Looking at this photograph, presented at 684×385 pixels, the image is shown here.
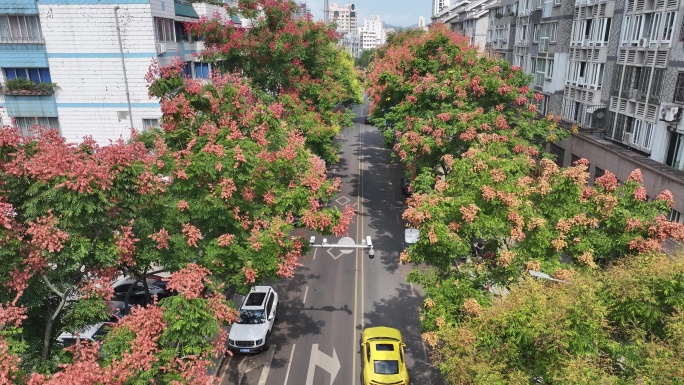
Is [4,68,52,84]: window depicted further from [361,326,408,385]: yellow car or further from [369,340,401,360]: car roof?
[369,340,401,360]: car roof

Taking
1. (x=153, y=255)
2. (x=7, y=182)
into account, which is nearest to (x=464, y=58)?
(x=153, y=255)

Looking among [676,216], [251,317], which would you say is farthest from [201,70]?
[676,216]

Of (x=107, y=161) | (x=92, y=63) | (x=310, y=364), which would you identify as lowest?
(x=310, y=364)

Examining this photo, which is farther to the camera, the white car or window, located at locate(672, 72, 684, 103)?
window, located at locate(672, 72, 684, 103)

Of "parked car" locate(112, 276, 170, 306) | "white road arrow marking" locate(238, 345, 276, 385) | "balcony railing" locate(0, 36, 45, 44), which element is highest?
"balcony railing" locate(0, 36, 45, 44)

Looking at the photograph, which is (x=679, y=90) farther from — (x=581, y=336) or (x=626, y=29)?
(x=581, y=336)

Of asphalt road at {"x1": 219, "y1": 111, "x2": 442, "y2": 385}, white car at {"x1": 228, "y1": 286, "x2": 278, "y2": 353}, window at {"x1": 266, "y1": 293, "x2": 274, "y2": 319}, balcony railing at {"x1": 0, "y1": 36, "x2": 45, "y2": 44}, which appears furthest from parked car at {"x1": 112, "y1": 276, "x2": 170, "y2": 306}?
balcony railing at {"x1": 0, "y1": 36, "x2": 45, "y2": 44}

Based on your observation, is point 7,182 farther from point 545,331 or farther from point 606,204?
point 606,204
